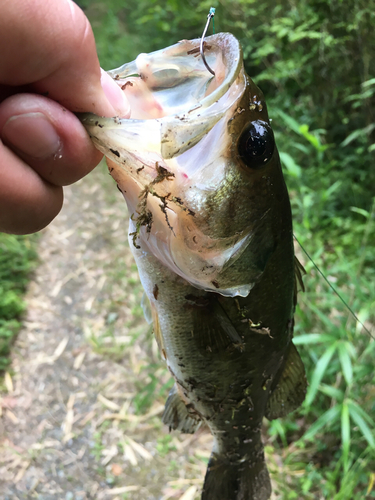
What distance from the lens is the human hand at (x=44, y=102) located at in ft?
1.79

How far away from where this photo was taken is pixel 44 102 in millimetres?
625

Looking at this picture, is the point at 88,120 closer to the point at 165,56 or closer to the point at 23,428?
the point at 165,56

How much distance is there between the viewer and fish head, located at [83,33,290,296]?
27.8 inches

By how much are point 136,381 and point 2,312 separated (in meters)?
1.29

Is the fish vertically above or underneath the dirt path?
above

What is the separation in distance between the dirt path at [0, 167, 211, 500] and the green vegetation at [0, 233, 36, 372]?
3.8 inches

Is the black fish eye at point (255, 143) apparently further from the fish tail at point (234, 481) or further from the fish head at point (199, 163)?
the fish tail at point (234, 481)

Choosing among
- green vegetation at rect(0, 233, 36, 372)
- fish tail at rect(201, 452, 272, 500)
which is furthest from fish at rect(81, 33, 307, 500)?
green vegetation at rect(0, 233, 36, 372)

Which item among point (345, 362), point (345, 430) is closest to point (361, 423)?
point (345, 430)

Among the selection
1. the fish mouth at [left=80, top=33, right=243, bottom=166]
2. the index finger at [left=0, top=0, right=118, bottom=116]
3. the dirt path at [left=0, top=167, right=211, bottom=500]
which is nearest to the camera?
the index finger at [left=0, top=0, right=118, bottom=116]

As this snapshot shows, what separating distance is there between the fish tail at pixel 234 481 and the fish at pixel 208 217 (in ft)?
0.84

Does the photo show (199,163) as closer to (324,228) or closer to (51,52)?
(51,52)

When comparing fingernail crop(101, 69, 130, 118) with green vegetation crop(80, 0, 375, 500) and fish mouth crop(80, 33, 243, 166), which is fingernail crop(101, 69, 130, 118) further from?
green vegetation crop(80, 0, 375, 500)

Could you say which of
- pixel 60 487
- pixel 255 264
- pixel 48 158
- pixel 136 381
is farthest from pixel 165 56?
pixel 60 487
